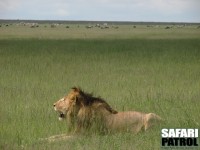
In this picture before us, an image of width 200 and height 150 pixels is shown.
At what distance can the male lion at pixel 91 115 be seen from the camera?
25.0ft

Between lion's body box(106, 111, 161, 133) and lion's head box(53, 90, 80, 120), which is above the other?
lion's head box(53, 90, 80, 120)

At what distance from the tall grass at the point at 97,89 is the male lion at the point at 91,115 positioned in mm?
234

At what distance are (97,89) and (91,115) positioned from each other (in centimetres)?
673

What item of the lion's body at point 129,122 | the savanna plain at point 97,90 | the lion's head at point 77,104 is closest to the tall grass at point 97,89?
the savanna plain at point 97,90

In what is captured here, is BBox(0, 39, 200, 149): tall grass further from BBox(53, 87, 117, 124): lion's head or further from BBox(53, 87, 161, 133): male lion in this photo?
BBox(53, 87, 117, 124): lion's head

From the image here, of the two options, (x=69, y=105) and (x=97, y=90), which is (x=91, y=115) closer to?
(x=69, y=105)

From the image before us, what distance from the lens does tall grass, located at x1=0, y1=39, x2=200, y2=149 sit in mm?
7419

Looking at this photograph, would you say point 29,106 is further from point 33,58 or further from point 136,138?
point 33,58

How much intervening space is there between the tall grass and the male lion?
234mm

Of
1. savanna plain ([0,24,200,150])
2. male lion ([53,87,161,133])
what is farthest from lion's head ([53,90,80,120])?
savanna plain ([0,24,200,150])

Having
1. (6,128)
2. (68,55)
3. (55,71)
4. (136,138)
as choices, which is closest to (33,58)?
(68,55)

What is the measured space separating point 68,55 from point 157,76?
27.1 ft

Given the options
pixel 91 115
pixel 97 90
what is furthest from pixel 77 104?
pixel 97 90

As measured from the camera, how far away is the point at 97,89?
1434 cm
